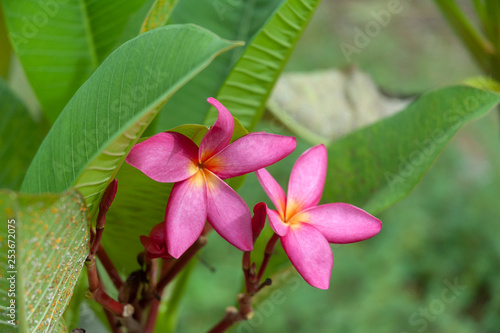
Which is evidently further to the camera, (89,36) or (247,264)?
(89,36)

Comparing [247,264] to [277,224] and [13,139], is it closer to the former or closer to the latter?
[277,224]

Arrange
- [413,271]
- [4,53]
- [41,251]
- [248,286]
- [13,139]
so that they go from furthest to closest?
[413,271] → [4,53] → [13,139] → [248,286] → [41,251]

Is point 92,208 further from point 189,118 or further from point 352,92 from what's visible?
point 352,92

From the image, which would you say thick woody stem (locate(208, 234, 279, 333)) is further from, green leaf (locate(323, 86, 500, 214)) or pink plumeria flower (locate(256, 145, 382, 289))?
green leaf (locate(323, 86, 500, 214))

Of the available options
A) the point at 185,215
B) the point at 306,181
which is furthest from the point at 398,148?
the point at 185,215

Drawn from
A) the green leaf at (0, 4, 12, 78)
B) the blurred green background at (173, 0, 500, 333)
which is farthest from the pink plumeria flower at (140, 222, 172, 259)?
the blurred green background at (173, 0, 500, 333)

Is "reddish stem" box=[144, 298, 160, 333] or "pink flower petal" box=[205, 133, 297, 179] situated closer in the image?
"pink flower petal" box=[205, 133, 297, 179]
